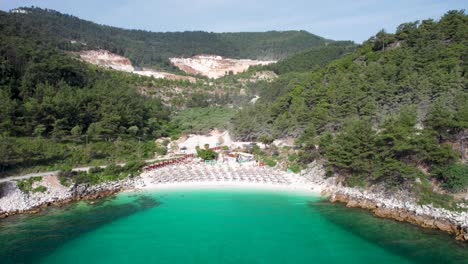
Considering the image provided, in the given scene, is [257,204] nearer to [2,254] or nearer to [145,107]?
[2,254]

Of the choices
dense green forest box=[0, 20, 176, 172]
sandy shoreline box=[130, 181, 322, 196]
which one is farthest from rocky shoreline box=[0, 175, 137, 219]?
dense green forest box=[0, 20, 176, 172]

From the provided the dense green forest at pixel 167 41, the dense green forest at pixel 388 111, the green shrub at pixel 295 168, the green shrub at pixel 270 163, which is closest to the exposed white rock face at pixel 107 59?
the dense green forest at pixel 167 41

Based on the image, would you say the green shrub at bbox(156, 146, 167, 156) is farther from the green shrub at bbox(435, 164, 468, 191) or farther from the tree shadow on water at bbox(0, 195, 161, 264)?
the green shrub at bbox(435, 164, 468, 191)

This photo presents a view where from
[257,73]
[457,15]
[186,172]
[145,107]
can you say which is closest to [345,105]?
[186,172]

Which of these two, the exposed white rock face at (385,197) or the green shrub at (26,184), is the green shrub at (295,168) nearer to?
the exposed white rock face at (385,197)

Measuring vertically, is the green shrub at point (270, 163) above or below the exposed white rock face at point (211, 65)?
below

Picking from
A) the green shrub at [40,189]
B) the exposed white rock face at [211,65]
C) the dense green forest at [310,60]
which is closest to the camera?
the green shrub at [40,189]
